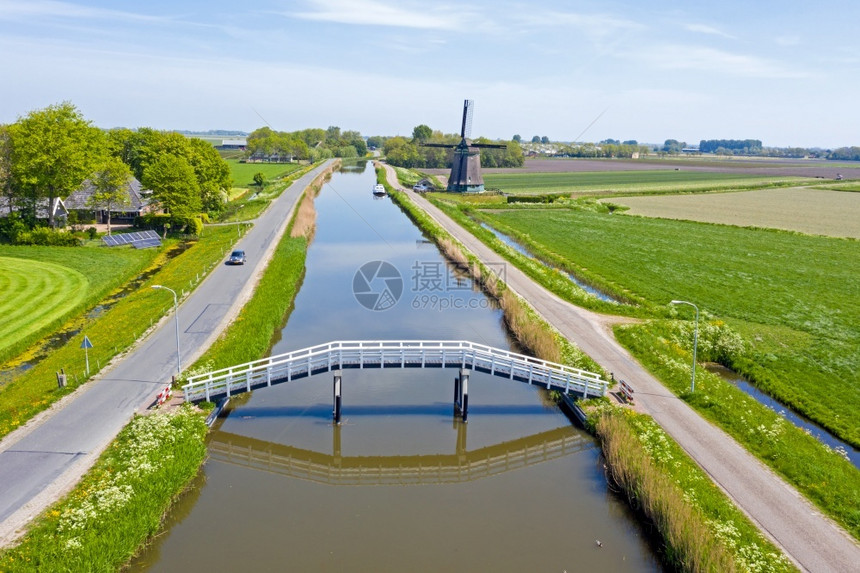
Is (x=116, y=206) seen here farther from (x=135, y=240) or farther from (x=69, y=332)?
(x=69, y=332)

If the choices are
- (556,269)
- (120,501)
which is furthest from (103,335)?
(556,269)

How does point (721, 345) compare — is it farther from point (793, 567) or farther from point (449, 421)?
point (793, 567)

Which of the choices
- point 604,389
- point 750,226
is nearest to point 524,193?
point 750,226

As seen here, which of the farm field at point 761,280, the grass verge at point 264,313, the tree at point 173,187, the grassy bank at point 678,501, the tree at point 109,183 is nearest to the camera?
the grassy bank at point 678,501

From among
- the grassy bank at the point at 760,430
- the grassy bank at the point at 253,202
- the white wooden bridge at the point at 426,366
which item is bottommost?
the grassy bank at the point at 760,430

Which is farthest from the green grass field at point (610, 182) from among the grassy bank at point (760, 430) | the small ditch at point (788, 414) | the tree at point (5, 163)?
the small ditch at point (788, 414)

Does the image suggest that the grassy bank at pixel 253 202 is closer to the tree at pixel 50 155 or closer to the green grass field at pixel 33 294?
the tree at pixel 50 155

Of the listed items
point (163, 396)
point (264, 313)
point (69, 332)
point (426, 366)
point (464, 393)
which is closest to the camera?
point (163, 396)
